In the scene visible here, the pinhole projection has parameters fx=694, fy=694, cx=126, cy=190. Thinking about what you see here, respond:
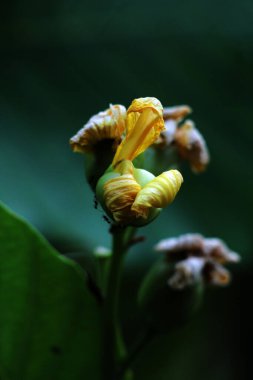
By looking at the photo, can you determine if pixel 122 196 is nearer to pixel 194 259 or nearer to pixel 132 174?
pixel 132 174

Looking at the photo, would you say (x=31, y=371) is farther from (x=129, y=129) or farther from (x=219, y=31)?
(x=219, y=31)

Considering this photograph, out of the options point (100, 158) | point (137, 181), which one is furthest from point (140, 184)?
point (100, 158)

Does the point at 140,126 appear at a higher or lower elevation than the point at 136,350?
higher

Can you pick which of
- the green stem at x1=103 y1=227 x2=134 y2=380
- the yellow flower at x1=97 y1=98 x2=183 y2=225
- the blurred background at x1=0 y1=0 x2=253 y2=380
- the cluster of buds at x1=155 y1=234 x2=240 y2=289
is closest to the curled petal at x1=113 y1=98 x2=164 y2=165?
the yellow flower at x1=97 y1=98 x2=183 y2=225

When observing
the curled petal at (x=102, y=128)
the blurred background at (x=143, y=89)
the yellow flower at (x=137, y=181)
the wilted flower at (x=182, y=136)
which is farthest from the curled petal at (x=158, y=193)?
the blurred background at (x=143, y=89)

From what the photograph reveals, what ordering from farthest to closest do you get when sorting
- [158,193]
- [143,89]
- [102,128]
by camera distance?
[143,89] < [102,128] < [158,193]

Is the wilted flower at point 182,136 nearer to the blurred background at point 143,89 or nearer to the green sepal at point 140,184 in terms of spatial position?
the green sepal at point 140,184

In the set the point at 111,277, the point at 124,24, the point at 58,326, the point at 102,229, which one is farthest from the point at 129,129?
the point at 124,24
